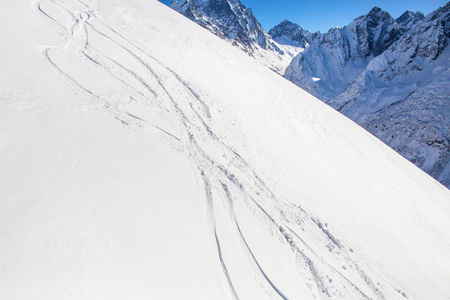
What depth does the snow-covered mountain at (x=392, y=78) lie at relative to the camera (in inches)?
1237

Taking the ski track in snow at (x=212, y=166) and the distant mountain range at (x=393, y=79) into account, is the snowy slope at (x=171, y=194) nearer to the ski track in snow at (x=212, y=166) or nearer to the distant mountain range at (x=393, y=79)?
the ski track in snow at (x=212, y=166)

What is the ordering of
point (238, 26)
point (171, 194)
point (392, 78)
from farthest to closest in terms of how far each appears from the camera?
point (238, 26), point (392, 78), point (171, 194)

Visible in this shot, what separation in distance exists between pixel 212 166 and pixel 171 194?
1492mm

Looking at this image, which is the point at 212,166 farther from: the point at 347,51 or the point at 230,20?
the point at 230,20

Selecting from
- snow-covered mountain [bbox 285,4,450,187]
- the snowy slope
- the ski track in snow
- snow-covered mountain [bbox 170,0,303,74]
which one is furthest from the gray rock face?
the snowy slope

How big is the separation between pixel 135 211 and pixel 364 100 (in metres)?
58.1

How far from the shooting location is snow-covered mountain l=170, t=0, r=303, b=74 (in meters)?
142

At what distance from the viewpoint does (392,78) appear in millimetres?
50719

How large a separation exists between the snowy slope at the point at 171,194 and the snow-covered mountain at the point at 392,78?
97.2 ft

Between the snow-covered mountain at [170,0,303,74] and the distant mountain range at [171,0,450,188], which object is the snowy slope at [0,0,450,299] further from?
the snow-covered mountain at [170,0,303,74]

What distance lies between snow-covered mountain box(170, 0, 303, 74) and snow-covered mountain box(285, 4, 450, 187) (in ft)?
202

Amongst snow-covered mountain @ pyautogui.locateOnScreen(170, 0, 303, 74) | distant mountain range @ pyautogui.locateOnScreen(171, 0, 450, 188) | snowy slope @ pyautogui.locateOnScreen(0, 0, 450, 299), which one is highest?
snow-covered mountain @ pyautogui.locateOnScreen(170, 0, 303, 74)

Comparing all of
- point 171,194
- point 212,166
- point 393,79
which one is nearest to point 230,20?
point 393,79

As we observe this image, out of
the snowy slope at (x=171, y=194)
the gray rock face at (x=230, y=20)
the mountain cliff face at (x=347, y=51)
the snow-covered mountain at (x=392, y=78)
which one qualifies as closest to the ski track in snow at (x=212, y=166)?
the snowy slope at (x=171, y=194)
